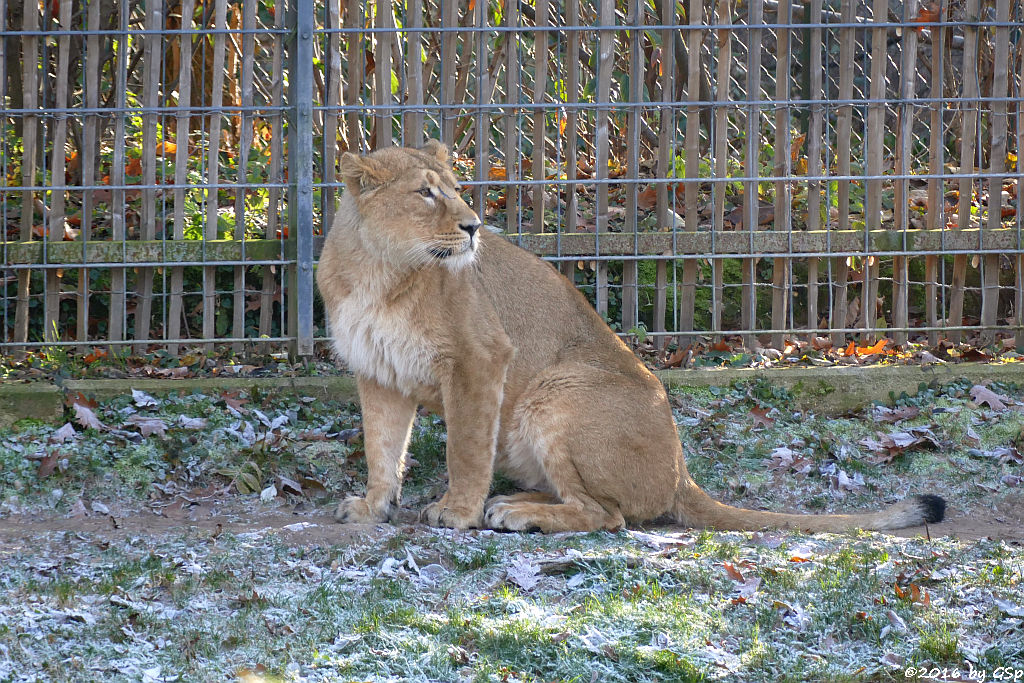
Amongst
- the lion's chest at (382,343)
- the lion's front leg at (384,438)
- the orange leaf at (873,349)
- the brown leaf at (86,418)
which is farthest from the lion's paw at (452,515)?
the orange leaf at (873,349)

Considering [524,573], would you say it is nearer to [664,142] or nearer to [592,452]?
[592,452]

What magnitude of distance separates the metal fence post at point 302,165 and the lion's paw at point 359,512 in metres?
2.09

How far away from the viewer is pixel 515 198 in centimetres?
742

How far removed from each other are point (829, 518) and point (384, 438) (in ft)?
6.93

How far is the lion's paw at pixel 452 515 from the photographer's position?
16.8 ft

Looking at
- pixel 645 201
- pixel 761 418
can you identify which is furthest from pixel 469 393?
pixel 645 201

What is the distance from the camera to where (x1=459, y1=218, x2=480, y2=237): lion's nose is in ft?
16.9

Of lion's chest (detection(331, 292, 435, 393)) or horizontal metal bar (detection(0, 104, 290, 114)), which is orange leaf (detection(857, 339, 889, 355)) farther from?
horizontal metal bar (detection(0, 104, 290, 114))

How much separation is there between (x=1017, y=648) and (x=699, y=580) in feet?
3.60

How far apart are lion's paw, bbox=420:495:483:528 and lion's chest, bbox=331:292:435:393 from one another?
58 cm

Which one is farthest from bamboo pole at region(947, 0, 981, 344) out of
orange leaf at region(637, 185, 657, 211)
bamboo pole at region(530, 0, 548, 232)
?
bamboo pole at region(530, 0, 548, 232)

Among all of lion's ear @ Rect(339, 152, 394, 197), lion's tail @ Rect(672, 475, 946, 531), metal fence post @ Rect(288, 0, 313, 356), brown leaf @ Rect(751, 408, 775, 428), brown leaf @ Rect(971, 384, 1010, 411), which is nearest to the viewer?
lion's tail @ Rect(672, 475, 946, 531)

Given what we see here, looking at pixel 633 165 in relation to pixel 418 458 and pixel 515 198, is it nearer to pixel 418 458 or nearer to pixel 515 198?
pixel 515 198

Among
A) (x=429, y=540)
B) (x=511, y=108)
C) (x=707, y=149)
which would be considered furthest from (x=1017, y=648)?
(x=707, y=149)
